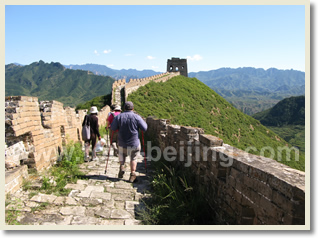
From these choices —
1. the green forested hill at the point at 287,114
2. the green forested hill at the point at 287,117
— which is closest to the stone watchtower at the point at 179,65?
the green forested hill at the point at 287,117

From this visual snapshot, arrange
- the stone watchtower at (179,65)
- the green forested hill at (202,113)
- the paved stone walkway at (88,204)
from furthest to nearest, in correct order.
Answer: the stone watchtower at (179,65), the green forested hill at (202,113), the paved stone walkway at (88,204)

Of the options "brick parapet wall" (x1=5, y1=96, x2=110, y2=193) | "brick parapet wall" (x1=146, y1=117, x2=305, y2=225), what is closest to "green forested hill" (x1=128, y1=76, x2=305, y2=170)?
"brick parapet wall" (x1=5, y1=96, x2=110, y2=193)

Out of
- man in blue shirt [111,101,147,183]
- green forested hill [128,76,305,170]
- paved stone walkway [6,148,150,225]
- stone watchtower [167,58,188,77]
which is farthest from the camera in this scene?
stone watchtower [167,58,188,77]

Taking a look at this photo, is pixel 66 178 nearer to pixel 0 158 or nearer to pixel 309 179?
pixel 0 158

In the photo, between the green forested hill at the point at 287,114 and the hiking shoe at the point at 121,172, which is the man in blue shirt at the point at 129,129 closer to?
the hiking shoe at the point at 121,172

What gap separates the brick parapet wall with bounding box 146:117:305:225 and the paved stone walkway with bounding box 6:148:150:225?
1249mm

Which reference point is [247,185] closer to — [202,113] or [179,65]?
[202,113]

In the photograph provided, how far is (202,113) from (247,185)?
2821cm

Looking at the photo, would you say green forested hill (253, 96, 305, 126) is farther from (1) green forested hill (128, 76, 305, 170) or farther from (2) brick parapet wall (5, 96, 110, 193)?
(2) brick parapet wall (5, 96, 110, 193)

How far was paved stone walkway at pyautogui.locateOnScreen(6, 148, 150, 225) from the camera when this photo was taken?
3.45 meters

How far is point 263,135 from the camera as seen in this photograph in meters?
33.1

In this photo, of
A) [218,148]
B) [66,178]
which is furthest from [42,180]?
[218,148]

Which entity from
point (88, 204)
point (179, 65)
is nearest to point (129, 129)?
point (88, 204)

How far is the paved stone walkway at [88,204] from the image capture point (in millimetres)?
3447
